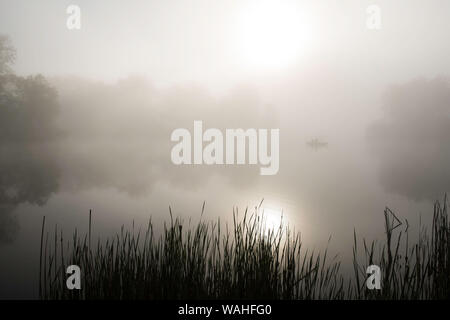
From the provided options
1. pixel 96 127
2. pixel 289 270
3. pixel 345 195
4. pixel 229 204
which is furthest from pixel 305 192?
pixel 96 127

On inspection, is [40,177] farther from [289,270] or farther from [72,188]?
[289,270]

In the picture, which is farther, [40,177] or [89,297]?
[40,177]

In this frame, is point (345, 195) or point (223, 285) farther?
point (345, 195)

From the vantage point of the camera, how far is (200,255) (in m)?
3.12

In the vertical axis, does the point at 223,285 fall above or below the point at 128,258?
below

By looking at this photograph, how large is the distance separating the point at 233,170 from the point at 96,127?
810 inches

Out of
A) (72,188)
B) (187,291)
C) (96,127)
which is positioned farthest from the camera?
(96,127)

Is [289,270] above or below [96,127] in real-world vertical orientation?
below

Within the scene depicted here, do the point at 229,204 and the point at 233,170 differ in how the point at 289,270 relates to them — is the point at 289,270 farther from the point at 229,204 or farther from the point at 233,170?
the point at 233,170

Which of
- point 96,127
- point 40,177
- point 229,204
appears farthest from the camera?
point 96,127
